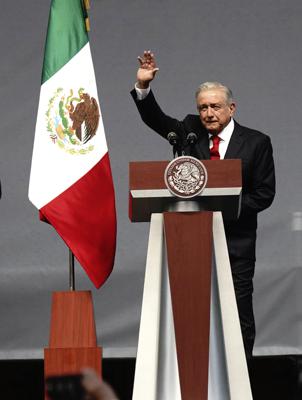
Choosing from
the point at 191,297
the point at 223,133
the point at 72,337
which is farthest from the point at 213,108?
the point at 72,337

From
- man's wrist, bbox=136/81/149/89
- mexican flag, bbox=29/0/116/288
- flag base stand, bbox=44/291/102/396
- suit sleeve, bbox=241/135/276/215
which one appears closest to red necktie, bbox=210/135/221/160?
suit sleeve, bbox=241/135/276/215

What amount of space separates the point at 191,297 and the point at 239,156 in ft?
2.54

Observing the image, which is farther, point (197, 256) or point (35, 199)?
point (35, 199)

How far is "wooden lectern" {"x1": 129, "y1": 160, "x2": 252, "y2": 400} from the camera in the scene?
8.91 ft

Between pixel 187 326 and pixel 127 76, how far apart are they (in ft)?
8.95

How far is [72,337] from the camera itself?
10.4 ft

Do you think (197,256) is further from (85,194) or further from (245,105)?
(245,105)

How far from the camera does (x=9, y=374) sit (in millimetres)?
4500

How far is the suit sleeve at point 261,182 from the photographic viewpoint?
127 inches

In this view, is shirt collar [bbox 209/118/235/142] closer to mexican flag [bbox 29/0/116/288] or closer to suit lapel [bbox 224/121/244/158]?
suit lapel [bbox 224/121/244/158]

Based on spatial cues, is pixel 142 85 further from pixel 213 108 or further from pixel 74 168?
pixel 74 168

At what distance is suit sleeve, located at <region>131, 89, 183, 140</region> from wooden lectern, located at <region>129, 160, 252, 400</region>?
0.68 metres

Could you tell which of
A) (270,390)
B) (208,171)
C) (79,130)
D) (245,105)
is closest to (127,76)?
(245,105)

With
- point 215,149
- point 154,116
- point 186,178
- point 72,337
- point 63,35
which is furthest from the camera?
point 63,35
